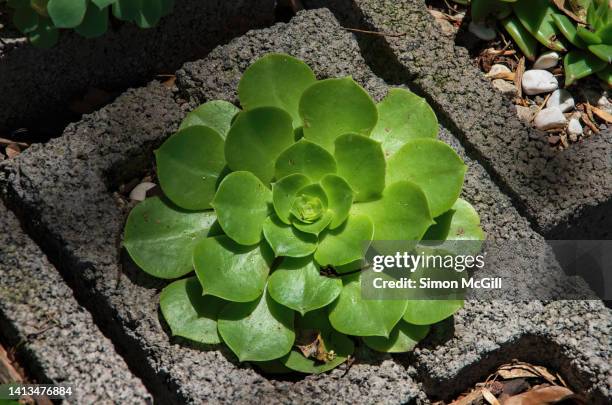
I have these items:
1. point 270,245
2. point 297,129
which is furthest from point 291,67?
point 270,245

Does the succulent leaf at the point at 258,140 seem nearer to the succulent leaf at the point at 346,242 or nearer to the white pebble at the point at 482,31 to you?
the succulent leaf at the point at 346,242

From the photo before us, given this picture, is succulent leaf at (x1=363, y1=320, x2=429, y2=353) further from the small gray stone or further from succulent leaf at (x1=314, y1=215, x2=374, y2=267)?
the small gray stone

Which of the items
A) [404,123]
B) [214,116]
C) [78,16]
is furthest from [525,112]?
[78,16]

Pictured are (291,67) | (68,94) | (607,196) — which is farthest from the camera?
(68,94)

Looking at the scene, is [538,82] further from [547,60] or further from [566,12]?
[566,12]

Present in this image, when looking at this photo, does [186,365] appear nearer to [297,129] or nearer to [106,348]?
[106,348]

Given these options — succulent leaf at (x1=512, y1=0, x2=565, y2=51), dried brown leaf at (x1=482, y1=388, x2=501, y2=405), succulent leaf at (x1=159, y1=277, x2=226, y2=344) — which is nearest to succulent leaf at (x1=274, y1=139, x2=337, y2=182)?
succulent leaf at (x1=159, y1=277, x2=226, y2=344)
